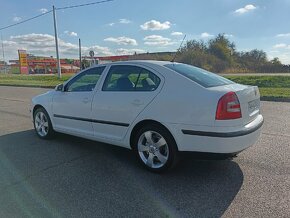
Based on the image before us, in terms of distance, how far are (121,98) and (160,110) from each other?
29.6 inches

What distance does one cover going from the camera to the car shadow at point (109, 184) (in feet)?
9.75

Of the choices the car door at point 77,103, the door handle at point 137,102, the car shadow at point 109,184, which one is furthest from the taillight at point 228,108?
the car door at point 77,103

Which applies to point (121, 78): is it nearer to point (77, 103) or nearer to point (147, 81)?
point (147, 81)

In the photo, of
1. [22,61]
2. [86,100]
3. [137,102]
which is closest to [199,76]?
[137,102]

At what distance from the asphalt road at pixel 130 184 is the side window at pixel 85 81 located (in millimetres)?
1096

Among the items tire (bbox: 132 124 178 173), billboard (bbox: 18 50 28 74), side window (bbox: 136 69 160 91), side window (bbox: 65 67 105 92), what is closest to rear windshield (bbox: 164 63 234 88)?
side window (bbox: 136 69 160 91)

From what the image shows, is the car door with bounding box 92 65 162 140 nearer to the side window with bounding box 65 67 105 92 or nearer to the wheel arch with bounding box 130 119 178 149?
the wheel arch with bounding box 130 119 178 149

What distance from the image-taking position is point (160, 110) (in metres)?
3.71

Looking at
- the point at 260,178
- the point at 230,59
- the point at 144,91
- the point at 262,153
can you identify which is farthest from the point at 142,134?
the point at 230,59

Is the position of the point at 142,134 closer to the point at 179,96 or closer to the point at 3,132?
the point at 179,96

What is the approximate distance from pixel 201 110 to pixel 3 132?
4.99 meters

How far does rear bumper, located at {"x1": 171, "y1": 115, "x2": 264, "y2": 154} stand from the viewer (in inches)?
132

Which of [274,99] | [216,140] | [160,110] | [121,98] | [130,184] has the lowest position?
[130,184]

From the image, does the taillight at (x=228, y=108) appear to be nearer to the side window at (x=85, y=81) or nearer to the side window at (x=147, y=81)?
the side window at (x=147, y=81)
